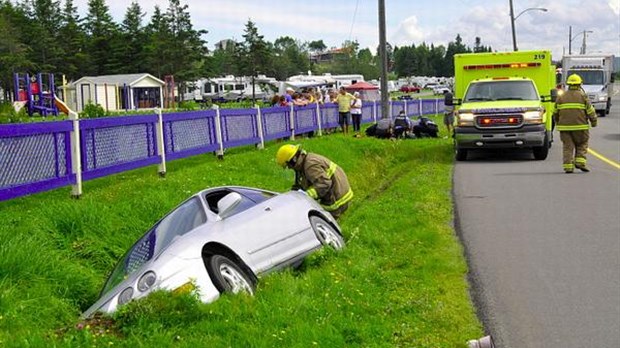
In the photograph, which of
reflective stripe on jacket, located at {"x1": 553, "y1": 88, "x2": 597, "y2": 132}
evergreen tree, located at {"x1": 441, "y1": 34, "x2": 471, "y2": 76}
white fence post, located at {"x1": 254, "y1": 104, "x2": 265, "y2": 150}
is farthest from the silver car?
evergreen tree, located at {"x1": 441, "y1": 34, "x2": 471, "y2": 76}

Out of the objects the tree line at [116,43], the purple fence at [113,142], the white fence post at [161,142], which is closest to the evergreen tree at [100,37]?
the tree line at [116,43]

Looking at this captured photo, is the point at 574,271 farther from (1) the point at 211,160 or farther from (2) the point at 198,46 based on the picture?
(2) the point at 198,46

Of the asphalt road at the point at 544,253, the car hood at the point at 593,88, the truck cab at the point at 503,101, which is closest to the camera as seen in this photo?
the asphalt road at the point at 544,253

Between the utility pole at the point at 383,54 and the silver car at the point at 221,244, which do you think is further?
the utility pole at the point at 383,54

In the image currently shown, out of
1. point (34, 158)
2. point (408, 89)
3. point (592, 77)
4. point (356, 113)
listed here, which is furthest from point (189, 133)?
point (408, 89)

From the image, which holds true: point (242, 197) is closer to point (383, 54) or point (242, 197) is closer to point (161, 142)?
point (161, 142)

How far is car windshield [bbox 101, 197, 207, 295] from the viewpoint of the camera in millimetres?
6762

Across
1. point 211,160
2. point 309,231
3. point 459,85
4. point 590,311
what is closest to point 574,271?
point 590,311

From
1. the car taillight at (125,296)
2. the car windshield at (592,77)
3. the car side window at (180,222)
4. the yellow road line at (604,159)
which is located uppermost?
the car windshield at (592,77)

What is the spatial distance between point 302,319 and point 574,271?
2991mm

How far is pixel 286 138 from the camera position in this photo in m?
21.3

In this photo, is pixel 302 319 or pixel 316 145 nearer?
pixel 302 319

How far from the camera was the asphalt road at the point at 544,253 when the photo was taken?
A: 537 centimetres

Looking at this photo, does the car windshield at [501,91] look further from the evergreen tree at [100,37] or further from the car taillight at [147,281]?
the evergreen tree at [100,37]
